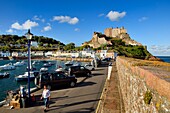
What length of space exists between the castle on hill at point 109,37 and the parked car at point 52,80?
118m

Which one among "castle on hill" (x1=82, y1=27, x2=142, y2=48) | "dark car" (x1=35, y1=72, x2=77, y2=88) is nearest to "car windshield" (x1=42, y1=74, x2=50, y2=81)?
"dark car" (x1=35, y1=72, x2=77, y2=88)

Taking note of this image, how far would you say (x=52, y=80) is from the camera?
63.6 ft

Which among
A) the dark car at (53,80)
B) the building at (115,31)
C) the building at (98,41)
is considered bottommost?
the dark car at (53,80)

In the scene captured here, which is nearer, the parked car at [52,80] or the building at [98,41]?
the parked car at [52,80]

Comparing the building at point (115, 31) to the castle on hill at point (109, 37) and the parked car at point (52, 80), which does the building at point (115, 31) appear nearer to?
the castle on hill at point (109, 37)

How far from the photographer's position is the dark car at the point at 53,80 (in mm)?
19047

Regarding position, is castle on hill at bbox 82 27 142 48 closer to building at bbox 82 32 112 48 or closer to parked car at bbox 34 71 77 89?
building at bbox 82 32 112 48

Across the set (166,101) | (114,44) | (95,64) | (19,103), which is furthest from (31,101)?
(114,44)

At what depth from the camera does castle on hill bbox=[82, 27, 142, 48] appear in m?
144

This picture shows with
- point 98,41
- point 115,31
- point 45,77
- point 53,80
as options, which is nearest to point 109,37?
point 98,41

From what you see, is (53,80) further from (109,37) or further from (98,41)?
(109,37)

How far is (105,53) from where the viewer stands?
9662cm

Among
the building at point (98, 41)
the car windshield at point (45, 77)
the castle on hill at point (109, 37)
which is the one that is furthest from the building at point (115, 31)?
the car windshield at point (45, 77)

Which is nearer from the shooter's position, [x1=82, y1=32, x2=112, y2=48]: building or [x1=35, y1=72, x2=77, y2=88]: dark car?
[x1=35, y1=72, x2=77, y2=88]: dark car
